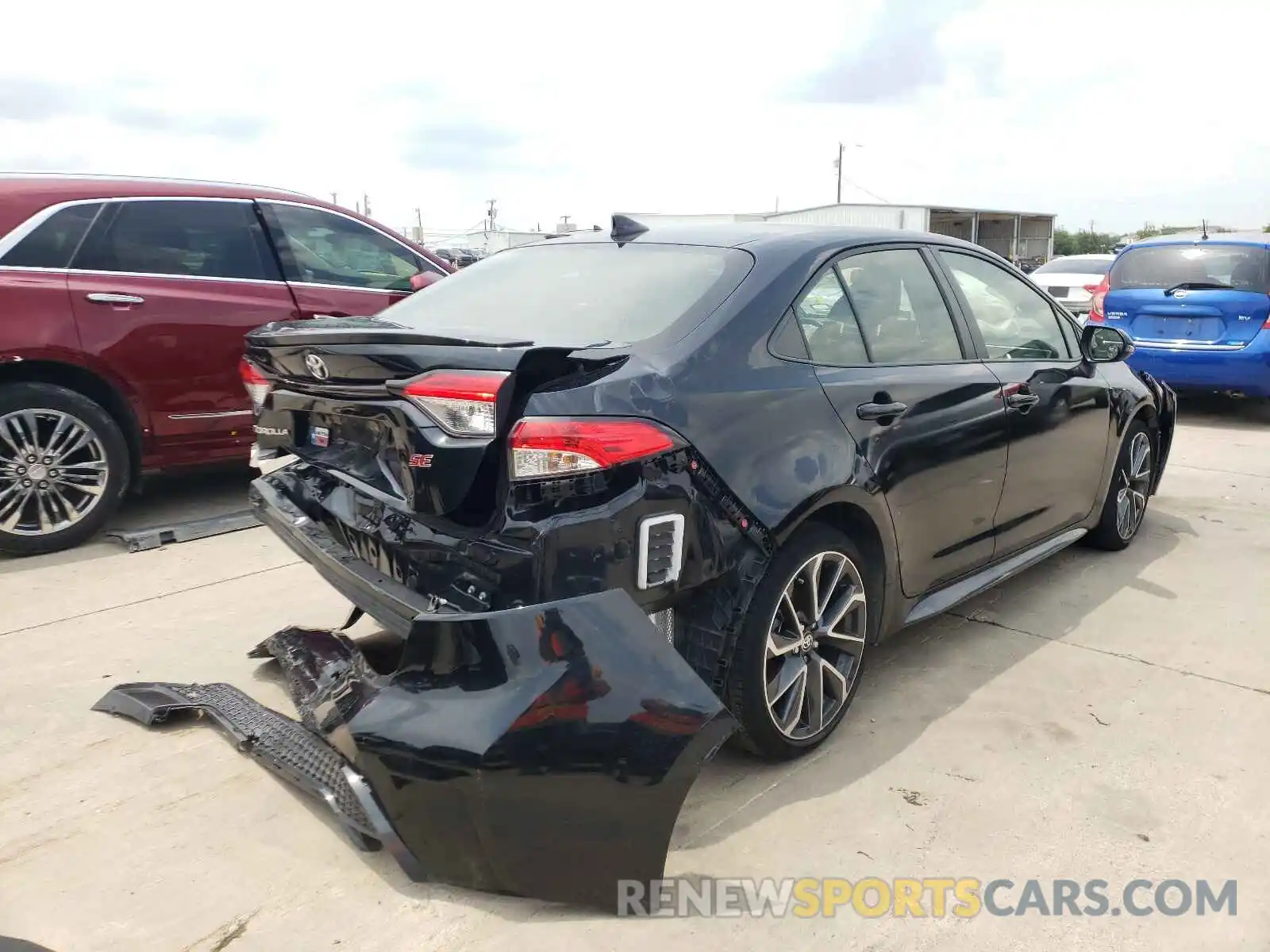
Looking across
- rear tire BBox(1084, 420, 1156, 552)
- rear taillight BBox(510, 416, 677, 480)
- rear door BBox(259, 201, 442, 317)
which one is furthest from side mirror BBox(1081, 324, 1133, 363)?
rear door BBox(259, 201, 442, 317)

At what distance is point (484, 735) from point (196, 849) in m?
0.96

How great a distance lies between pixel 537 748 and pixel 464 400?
83 centimetres

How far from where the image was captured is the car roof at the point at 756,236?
3.13 meters

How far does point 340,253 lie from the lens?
5895 mm

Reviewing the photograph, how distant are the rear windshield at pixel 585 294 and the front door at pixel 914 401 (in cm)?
35

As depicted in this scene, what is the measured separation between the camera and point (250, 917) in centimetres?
225

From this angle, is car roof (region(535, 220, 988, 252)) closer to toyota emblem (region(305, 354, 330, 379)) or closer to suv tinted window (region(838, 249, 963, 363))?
suv tinted window (region(838, 249, 963, 363))

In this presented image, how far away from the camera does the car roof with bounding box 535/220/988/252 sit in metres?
3.13

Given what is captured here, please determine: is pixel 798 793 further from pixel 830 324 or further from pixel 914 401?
Answer: pixel 830 324

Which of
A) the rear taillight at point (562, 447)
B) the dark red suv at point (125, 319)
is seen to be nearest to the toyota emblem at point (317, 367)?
the rear taillight at point (562, 447)

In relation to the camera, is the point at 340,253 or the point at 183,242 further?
the point at 340,253

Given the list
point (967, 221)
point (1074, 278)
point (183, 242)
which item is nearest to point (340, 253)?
point (183, 242)

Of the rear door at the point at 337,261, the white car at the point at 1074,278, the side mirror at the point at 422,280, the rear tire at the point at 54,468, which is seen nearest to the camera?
the rear tire at the point at 54,468

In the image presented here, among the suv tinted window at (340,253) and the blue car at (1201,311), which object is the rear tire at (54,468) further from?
the blue car at (1201,311)
